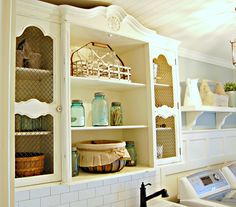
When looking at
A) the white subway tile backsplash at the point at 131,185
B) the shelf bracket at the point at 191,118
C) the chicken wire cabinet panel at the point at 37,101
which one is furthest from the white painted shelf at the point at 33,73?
the shelf bracket at the point at 191,118

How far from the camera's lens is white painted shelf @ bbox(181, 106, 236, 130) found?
2325 mm

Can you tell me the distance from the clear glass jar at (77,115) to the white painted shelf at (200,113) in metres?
1.16

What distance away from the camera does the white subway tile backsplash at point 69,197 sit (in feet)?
5.35

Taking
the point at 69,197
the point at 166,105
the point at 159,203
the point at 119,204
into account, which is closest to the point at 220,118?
the point at 166,105

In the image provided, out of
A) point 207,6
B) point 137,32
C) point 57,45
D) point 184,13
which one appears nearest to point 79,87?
point 57,45

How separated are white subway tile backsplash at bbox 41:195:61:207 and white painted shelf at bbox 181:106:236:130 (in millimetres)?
1372

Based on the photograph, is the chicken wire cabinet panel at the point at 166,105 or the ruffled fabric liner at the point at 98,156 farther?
the chicken wire cabinet panel at the point at 166,105

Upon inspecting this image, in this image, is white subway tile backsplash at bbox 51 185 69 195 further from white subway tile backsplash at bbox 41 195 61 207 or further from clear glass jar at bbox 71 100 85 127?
clear glass jar at bbox 71 100 85 127

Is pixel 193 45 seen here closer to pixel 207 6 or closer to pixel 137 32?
pixel 207 6

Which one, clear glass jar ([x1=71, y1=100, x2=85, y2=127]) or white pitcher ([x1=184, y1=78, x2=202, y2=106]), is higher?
white pitcher ([x1=184, y1=78, x2=202, y2=106])

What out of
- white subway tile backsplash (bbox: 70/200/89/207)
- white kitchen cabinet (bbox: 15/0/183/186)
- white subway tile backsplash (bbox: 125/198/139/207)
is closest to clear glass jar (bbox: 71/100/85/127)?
white kitchen cabinet (bbox: 15/0/183/186)

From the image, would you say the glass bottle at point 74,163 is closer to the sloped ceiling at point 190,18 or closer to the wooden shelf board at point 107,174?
the wooden shelf board at point 107,174

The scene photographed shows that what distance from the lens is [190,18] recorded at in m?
1.91

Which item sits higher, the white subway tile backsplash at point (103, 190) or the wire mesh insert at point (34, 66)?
the wire mesh insert at point (34, 66)
